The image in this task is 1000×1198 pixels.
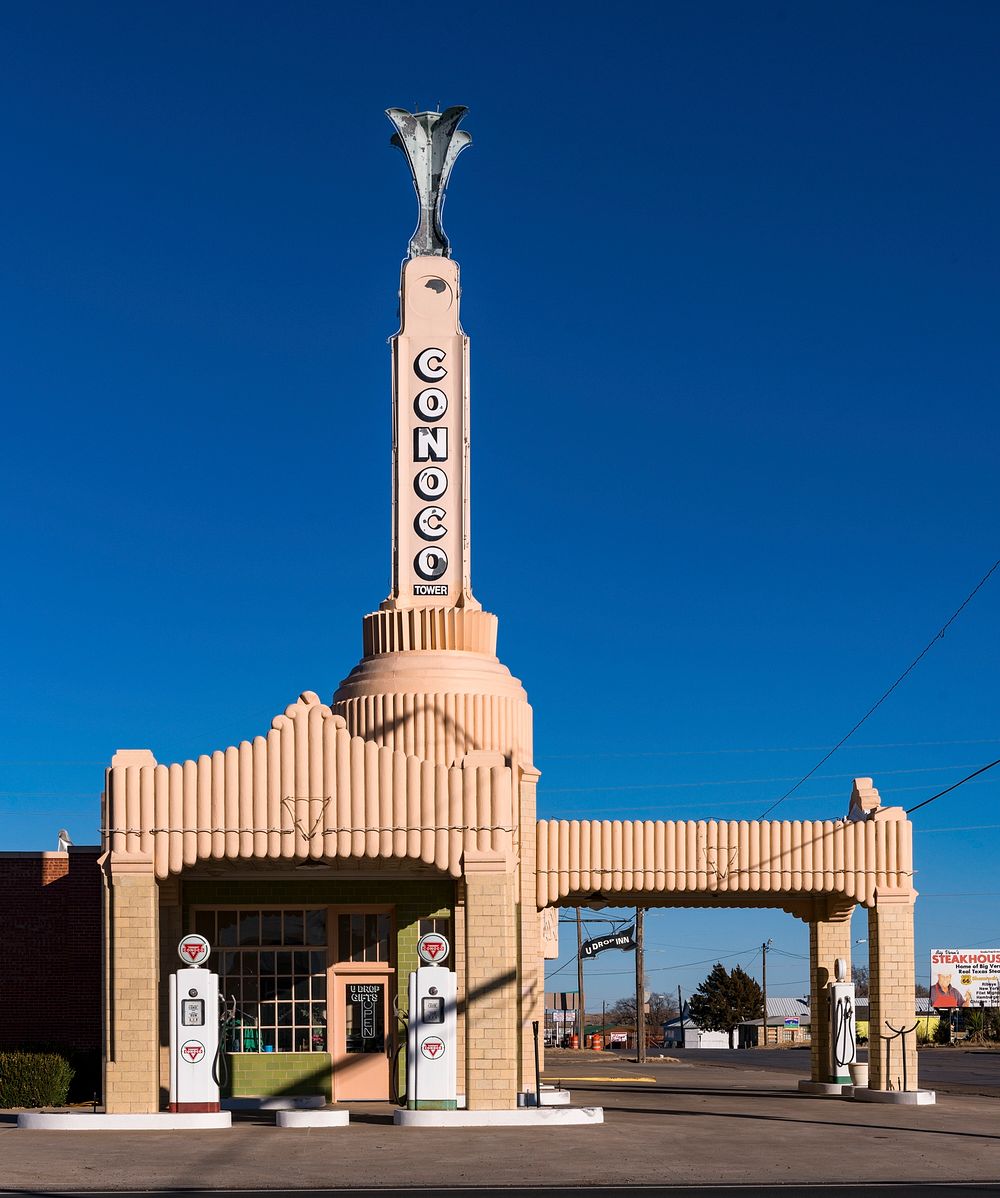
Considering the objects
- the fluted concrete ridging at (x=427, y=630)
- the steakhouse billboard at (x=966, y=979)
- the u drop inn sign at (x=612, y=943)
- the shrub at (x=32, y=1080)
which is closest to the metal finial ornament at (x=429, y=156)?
the fluted concrete ridging at (x=427, y=630)

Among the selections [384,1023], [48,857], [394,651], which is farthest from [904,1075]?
[48,857]

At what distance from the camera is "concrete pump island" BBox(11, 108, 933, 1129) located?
954 inches

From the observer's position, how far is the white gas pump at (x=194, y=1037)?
23.6m

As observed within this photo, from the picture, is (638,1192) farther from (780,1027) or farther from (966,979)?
(780,1027)

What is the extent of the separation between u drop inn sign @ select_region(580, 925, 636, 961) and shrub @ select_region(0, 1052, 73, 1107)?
3973cm

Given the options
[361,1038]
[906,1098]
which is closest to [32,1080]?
[361,1038]

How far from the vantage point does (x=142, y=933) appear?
80.4ft

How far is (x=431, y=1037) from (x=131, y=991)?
14.3 ft

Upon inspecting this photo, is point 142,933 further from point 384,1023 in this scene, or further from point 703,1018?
point 703,1018

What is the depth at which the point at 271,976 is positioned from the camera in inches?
1109

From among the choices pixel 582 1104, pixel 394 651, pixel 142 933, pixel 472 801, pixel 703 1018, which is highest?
pixel 394 651

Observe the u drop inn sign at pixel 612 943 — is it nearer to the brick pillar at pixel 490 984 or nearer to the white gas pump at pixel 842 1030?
the white gas pump at pixel 842 1030

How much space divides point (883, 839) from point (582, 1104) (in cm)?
707

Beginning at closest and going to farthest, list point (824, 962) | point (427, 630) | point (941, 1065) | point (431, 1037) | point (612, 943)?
point (431, 1037) < point (427, 630) < point (824, 962) < point (941, 1065) < point (612, 943)
